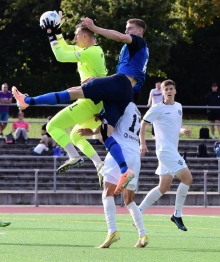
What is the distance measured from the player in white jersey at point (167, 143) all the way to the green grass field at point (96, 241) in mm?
558

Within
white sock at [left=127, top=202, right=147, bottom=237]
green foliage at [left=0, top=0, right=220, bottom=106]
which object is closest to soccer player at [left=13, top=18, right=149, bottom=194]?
white sock at [left=127, top=202, right=147, bottom=237]

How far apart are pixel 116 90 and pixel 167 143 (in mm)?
3459

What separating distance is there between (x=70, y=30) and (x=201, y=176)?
15.6 meters

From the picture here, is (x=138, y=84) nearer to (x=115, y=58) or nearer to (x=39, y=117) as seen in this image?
(x=115, y=58)

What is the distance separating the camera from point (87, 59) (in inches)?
446

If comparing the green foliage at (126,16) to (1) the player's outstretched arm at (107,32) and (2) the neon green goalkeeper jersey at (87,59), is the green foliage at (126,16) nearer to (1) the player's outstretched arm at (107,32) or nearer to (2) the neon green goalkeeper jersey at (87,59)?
(2) the neon green goalkeeper jersey at (87,59)

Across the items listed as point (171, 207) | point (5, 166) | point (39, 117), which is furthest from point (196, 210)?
point (39, 117)

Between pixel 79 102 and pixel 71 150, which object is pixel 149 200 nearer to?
pixel 71 150

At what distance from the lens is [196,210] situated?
20.6 meters

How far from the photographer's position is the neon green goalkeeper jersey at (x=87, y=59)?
11.3 m

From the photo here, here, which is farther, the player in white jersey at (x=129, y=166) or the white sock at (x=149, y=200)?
the white sock at (x=149, y=200)

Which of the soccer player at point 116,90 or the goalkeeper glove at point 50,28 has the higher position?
the goalkeeper glove at point 50,28

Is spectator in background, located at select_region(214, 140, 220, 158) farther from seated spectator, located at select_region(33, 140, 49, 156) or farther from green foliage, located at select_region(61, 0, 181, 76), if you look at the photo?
green foliage, located at select_region(61, 0, 181, 76)

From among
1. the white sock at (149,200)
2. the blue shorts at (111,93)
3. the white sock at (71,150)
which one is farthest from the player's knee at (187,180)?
the blue shorts at (111,93)
